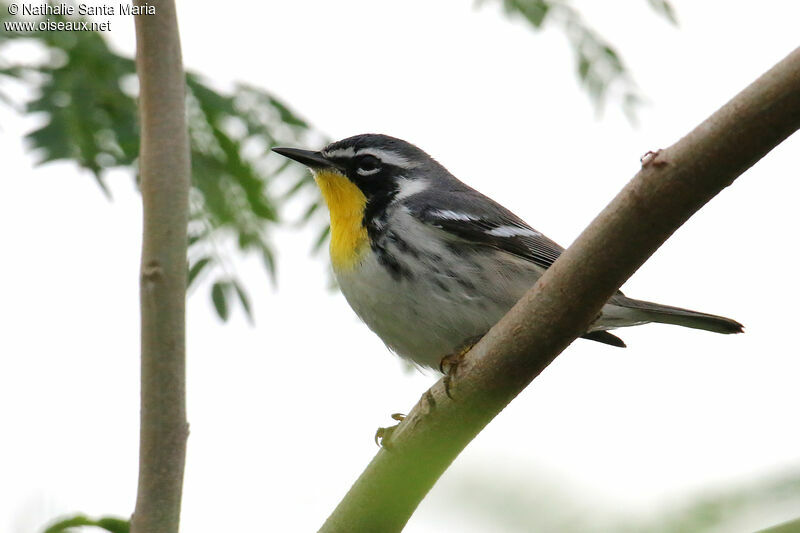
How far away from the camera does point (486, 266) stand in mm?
4695

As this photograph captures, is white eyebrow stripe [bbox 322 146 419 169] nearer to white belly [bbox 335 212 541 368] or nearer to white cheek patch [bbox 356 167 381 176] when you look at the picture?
white cheek patch [bbox 356 167 381 176]

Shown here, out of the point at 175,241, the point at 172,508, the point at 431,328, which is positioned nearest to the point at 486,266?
the point at 431,328

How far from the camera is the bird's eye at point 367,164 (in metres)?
5.37

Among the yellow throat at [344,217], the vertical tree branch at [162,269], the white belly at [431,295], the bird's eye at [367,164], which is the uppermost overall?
the bird's eye at [367,164]

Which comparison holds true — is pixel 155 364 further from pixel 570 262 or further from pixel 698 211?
pixel 698 211

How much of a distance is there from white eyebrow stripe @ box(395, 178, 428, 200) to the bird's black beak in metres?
0.42

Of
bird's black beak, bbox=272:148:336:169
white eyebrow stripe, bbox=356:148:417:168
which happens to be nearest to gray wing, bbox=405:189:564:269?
white eyebrow stripe, bbox=356:148:417:168

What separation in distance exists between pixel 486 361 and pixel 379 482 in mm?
523

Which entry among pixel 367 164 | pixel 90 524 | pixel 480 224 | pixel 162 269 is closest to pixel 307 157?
pixel 367 164

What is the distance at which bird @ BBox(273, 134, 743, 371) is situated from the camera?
14.8ft

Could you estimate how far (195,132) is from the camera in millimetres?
4289

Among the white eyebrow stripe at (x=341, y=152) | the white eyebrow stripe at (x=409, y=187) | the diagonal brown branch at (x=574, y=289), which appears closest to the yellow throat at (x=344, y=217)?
the white eyebrow stripe at (x=341, y=152)

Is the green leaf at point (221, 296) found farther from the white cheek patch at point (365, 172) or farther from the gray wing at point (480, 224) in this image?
the white cheek patch at point (365, 172)

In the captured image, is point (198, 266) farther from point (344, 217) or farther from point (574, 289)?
point (574, 289)
